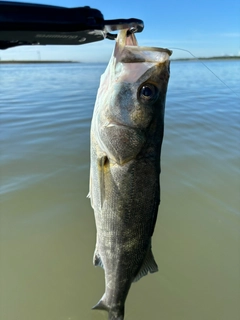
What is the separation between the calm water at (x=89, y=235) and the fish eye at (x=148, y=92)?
2.01 m

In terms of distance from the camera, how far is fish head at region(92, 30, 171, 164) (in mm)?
1764

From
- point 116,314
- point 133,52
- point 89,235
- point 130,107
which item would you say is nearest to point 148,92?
point 130,107

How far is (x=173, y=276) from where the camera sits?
10.1 feet

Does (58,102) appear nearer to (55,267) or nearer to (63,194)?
(63,194)

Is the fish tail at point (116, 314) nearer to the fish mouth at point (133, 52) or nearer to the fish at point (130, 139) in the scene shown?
the fish at point (130, 139)

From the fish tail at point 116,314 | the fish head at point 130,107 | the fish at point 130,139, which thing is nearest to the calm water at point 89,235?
the fish tail at point 116,314

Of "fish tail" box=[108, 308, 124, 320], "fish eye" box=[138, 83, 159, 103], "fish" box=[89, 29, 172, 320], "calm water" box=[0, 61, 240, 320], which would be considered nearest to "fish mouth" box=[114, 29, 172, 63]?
"fish" box=[89, 29, 172, 320]

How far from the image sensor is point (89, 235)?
3654mm

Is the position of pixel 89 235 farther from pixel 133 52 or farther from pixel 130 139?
pixel 133 52

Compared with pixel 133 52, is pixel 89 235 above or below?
below

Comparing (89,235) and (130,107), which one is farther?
(89,235)

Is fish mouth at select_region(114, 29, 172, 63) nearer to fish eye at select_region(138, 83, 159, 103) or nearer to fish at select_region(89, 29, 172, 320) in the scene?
fish at select_region(89, 29, 172, 320)

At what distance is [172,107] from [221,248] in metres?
8.07

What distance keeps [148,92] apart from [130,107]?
141 millimetres
